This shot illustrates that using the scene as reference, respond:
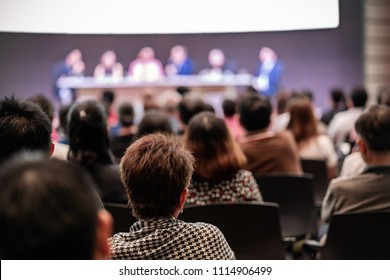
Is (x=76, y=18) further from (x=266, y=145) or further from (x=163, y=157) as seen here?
(x=266, y=145)

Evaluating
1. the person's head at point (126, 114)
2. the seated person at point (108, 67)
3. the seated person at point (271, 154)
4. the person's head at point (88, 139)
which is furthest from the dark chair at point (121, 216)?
the seated person at point (108, 67)

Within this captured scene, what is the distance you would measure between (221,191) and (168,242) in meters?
1.04

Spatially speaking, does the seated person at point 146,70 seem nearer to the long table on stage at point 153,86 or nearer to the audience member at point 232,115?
the long table on stage at point 153,86

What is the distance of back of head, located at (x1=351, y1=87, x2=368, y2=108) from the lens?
5.30 meters

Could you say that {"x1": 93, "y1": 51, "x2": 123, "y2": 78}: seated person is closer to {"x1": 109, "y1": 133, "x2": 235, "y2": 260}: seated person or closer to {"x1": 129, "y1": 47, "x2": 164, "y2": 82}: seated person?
{"x1": 129, "y1": 47, "x2": 164, "y2": 82}: seated person

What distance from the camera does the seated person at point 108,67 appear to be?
11041 mm

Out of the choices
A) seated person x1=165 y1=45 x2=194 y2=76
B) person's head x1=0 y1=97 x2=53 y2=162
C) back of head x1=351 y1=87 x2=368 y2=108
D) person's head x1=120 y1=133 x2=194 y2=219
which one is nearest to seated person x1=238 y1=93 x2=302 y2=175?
person's head x1=0 y1=97 x2=53 y2=162

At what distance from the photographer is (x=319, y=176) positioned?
3.59 metres

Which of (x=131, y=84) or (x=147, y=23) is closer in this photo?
(x=147, y=23)

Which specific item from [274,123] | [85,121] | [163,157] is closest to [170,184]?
[163,157]

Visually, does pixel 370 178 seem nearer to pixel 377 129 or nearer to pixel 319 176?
pixel 377 129

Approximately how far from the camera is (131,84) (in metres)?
9.95

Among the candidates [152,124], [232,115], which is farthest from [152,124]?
[232,115]

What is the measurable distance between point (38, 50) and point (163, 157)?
11.1 meters
